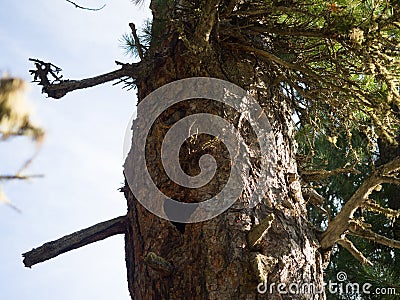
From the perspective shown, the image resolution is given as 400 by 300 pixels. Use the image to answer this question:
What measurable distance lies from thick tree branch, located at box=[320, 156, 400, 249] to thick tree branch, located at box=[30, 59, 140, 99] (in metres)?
0.83

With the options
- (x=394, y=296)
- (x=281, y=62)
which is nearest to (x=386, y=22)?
(x=281, y=62)

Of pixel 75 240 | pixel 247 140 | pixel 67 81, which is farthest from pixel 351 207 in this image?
pixel 67 81

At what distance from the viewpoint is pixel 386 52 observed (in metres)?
1.72

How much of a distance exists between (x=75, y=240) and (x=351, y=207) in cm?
88

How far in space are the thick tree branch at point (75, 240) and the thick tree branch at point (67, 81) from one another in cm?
46

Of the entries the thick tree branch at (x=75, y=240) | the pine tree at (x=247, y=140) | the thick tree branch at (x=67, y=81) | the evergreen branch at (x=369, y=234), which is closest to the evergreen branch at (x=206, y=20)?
the pine tree at (x=247, y=140)

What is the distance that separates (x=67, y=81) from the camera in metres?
1.74

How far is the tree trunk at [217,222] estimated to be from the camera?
4.39 ft

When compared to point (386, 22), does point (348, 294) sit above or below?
below

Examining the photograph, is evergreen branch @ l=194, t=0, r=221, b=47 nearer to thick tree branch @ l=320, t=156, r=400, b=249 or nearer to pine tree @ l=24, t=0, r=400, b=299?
pine tree @ l=24, t=0, r=400, b=299

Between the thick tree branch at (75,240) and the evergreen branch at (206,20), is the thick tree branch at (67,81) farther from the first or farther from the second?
the thick tree branch at (75,240)

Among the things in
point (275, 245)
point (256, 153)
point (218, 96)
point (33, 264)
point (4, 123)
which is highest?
point (218, 96)

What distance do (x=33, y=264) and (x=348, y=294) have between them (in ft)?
9.80

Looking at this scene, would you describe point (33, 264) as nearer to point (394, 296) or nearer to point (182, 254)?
point (182, 254)
